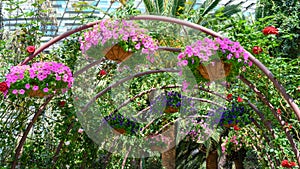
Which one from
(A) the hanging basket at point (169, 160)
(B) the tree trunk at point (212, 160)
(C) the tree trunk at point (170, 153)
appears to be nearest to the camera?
(C) the tree trunk at point (170, 153)

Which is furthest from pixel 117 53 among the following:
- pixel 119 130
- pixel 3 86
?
pixel 119 130

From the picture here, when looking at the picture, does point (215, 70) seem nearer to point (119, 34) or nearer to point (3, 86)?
point (119, 34)

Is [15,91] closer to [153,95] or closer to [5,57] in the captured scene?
[5,57]

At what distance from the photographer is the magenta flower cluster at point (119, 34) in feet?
9.88

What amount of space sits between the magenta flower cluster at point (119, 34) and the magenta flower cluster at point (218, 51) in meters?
0.37

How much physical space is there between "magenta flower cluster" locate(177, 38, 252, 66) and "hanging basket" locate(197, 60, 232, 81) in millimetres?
51

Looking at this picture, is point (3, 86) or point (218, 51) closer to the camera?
point (218, 51)

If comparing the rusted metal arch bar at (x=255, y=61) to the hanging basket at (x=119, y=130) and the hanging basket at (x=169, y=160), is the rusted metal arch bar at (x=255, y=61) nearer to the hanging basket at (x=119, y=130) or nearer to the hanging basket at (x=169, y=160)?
the hanging basket at (x=119, y=130)

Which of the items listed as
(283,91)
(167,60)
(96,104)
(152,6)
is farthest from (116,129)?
(152,6)

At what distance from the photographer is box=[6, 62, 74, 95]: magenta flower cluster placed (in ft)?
9.77

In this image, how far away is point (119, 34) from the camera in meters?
3.02

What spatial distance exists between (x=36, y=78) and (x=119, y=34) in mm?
692

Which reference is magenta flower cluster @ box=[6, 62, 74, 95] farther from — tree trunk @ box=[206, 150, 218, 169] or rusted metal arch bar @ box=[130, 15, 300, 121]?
tree trunk @ box=[206, 150, 218, 169]

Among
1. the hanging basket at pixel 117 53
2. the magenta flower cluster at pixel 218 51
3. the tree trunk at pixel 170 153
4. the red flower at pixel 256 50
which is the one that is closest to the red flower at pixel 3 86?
the hanging basket at pixel 117 53
